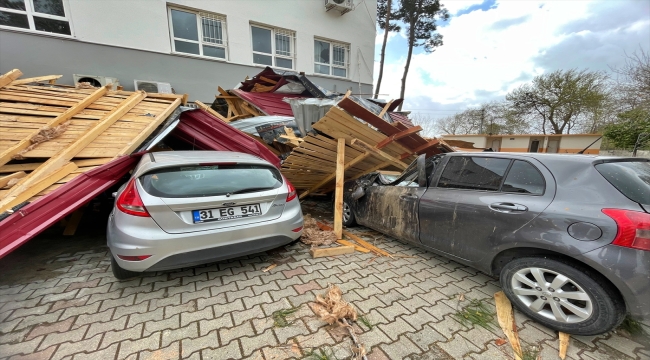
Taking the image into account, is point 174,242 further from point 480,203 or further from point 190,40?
point 190,40

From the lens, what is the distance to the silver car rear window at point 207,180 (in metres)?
2.32

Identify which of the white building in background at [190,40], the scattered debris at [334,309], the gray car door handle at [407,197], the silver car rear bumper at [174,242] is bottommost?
the scattered debris at [334,309]

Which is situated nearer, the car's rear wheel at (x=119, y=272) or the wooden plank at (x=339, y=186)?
the car's rear wheel at (x=119, y=272)

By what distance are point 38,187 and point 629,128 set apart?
19.0m

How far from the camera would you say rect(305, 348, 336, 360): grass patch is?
176cm

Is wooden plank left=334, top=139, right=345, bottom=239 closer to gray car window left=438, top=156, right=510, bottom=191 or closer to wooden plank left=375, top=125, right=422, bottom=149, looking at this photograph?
wooden plank left=375, top=125, right=422, bottom=149

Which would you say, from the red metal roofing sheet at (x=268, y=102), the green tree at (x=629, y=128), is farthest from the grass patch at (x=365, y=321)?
the green tree at (x=629, y=128)

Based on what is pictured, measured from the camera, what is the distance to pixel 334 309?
2.16 m

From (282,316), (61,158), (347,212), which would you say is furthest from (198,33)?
(282,316)

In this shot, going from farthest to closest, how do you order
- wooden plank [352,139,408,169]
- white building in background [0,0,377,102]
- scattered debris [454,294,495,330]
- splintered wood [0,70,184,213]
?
white building in background [0,0,377,102] → wooden plank [352,139,408,169] → splintered wood [0,70,184,213] → scattered debris [454,294,495,330]

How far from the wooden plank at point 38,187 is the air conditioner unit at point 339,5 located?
1132cm

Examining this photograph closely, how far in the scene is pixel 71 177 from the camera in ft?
8.95

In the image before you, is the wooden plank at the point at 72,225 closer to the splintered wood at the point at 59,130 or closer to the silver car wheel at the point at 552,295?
the splintered wood at the point at 59,130

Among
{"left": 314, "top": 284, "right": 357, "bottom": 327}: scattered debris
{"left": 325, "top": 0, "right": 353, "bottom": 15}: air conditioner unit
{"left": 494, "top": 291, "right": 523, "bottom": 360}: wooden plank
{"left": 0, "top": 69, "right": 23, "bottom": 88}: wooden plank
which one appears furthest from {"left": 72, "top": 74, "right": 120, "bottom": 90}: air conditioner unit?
{"left": 494, "top": 291, "right": 523, "bottom": 360}: wooden plank
